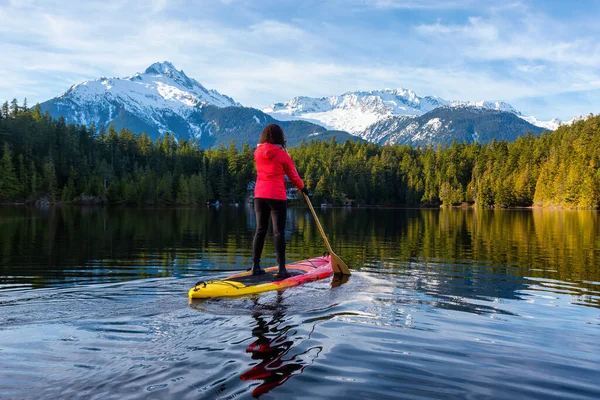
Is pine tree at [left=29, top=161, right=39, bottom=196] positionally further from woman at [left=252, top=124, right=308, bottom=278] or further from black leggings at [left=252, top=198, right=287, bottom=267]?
woman at [left=252, top=124, right=308, bottom=278]

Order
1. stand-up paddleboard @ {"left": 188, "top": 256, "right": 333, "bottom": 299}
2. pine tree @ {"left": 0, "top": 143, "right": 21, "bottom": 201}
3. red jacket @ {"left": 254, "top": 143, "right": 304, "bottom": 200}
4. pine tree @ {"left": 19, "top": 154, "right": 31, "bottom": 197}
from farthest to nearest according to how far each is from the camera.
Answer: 1. pine tree @ {"left": 19, "top": 154, "right": 31, "bottom": 197}
2. pine tree @ {"left": 0, "top": 143, "right": 21, "bottom": 201}
3. red jacket @ {"left": 254, "top": 143, "right": 304, "bottom": 200}
4. stand-up paddleboard @ {"left": 188, "top": 256, "right": 333, "bottom": 299}

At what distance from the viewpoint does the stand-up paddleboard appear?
10.1 metres

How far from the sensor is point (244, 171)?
16200 centimetres

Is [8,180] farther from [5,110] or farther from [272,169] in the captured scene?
[272,169]

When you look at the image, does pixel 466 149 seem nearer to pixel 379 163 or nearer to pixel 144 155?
pixel 379 163

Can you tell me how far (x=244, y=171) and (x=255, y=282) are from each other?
6010 inches

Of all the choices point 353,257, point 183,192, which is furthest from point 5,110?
point 353,257

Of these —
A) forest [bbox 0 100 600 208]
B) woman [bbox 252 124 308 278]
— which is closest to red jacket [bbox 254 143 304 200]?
woman [bbox 252 124 308 278]

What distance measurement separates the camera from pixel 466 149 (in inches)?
7628

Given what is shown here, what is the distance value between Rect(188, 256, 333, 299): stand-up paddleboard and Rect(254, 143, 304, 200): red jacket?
211 centimetres

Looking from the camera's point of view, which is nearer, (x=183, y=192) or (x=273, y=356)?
(x=273, y=356)

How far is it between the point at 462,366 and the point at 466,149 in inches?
7924

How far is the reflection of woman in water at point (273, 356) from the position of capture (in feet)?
18.8

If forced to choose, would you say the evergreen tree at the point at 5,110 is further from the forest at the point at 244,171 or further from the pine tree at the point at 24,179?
the pine tree at the point at 24,179
